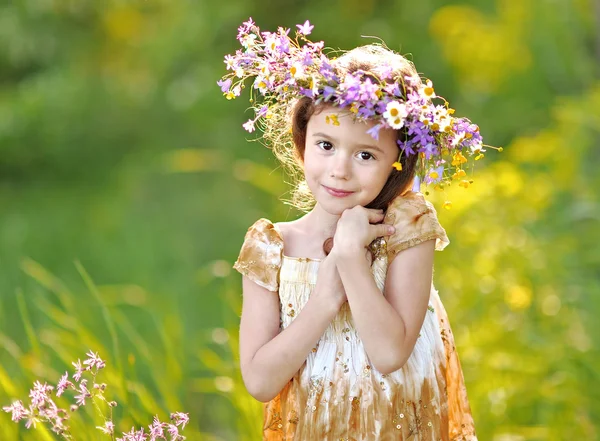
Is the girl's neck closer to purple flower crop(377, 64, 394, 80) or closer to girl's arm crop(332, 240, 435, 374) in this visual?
girl's arm crop(332, 240, 435, 374)

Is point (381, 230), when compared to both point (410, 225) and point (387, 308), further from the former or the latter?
point (387, 308)

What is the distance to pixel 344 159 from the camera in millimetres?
1971

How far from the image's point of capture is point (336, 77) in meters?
1.94

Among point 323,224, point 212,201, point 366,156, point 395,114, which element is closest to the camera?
point 395,114

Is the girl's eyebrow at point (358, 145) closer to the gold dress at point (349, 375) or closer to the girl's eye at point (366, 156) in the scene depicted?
the girl's eye at point (366, 156)

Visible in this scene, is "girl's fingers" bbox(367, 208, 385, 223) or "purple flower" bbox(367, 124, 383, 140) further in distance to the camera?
"girl's fingers" bbox(367, 208, 385, 223)

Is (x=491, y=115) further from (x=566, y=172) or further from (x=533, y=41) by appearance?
(x=566, y=172)

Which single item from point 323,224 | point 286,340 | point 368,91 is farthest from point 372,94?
point 286,340

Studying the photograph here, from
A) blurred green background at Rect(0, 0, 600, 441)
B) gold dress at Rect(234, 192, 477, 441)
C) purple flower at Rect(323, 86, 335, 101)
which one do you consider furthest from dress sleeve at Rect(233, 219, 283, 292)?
blurred green background at Rect(0, 0, 600, 441)

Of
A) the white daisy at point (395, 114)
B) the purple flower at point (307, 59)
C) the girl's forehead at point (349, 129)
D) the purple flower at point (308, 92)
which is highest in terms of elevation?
the purple flower at point (307, 59)

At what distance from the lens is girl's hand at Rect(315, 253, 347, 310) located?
1965 millimetres

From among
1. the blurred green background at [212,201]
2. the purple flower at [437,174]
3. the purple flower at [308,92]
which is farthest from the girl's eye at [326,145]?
the blurred green background at [212,201]

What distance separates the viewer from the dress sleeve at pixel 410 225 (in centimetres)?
203

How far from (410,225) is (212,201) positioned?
283 inches
